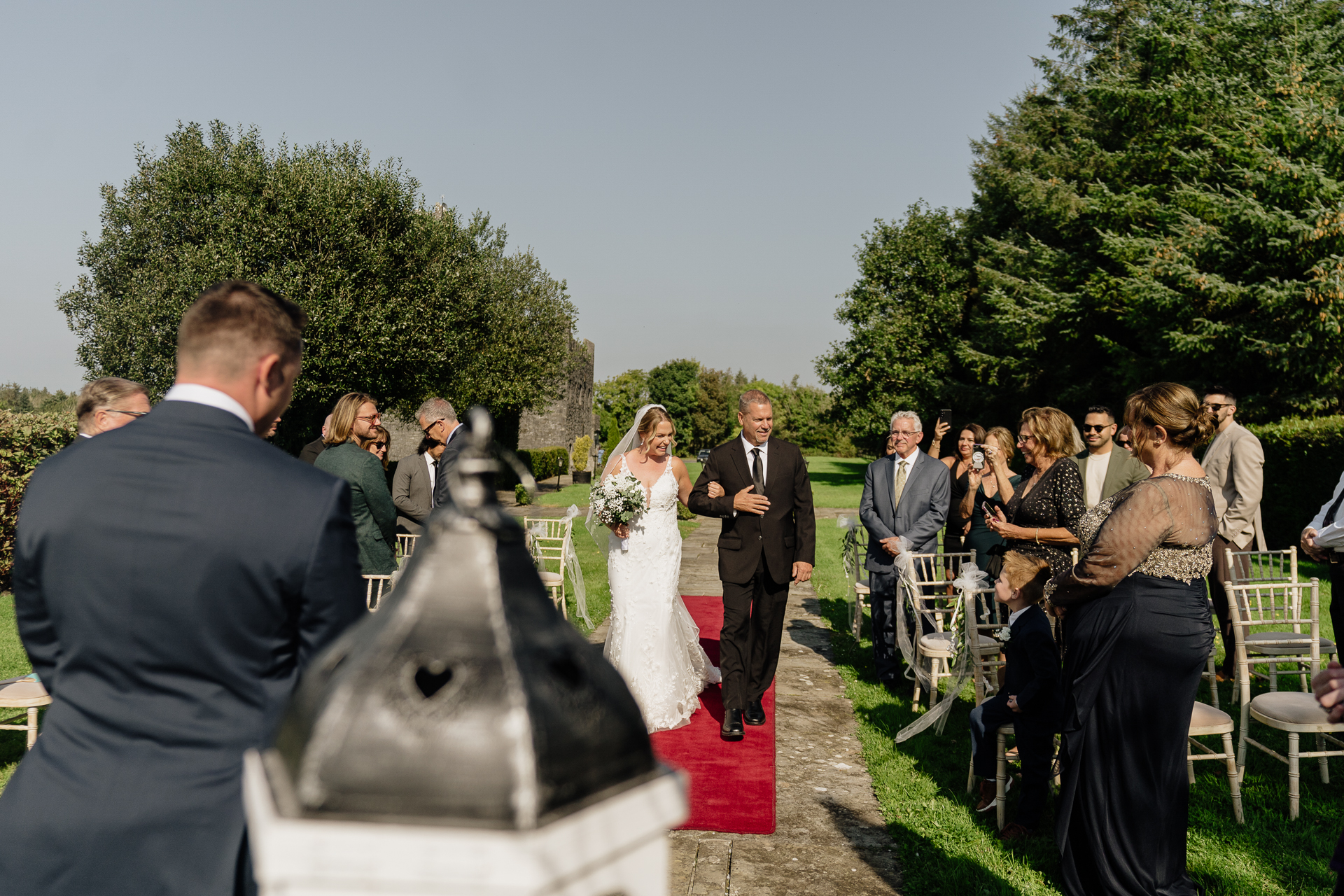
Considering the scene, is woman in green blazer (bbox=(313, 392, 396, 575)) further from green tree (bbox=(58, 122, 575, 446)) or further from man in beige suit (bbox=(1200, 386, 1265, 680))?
green tree (bbox=(58, 122, 575, 446))

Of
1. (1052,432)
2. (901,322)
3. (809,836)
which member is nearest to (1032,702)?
(809,836)

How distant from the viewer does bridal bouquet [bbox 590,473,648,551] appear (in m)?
6.58

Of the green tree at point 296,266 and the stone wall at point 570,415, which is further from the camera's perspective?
the stone wall at point 570,415

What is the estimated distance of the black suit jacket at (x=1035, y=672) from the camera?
14.7ft

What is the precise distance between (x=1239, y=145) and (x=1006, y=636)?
15953 millimetres

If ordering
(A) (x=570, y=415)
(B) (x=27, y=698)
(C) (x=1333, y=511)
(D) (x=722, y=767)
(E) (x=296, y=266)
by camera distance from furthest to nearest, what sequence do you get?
(A) (x=570, y=415), (E) (x=296, y=266), (D) (x=722, y=767), (C) (x=1333, y=511), (B) (x=27, y=698)

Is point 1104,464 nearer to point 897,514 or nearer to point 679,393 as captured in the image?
point 897,514

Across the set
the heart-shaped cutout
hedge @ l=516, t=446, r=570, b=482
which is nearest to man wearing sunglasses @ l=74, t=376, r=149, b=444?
the heart-shaped cutout

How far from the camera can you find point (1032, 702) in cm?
452

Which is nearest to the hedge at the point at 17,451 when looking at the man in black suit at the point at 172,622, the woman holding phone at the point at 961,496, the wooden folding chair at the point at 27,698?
the wooden folding chair at the point at 27,698

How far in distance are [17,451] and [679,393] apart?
76212 mm

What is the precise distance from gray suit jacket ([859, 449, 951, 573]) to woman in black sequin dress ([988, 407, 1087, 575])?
110cm

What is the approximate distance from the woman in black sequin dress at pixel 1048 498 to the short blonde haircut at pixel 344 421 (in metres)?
5.12

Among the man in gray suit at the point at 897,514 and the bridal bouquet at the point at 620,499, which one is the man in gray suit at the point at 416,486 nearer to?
the bridal bouquet at the point at 620,499
